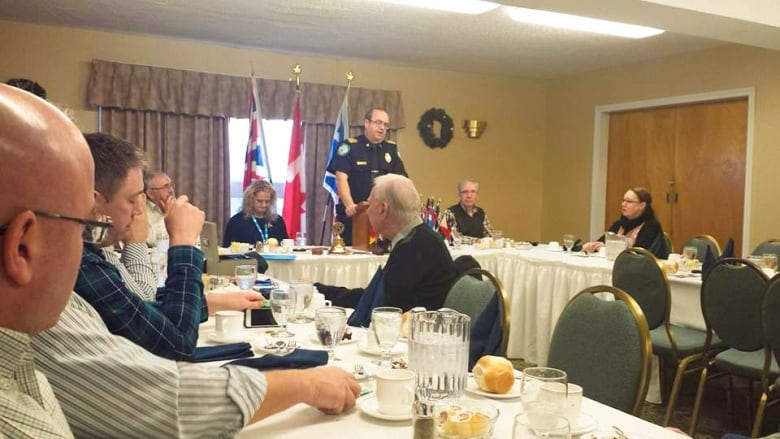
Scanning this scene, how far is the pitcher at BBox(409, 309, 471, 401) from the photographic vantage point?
132cm

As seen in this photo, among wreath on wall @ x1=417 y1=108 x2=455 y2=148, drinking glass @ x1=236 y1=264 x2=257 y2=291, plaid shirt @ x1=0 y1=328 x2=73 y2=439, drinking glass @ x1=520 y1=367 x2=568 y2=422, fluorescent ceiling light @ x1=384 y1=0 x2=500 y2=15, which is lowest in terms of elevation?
drinking glass @ x1=520 y1=367 x2=568 y2=422

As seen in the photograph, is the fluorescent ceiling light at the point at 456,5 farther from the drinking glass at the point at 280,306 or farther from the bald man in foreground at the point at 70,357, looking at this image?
the bald man in foreground at the point at 70,357

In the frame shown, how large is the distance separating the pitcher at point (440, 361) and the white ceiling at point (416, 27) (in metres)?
2.80

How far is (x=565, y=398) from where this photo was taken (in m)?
1.22

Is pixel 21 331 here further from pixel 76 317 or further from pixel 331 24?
pixel 331 24

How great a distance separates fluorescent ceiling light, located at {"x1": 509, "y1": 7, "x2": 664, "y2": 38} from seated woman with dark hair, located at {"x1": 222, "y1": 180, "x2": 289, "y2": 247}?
229 centimetres

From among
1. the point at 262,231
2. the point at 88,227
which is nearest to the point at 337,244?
the point at 262,231

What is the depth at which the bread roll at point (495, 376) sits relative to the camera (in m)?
1.38

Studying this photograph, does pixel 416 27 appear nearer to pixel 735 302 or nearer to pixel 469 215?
pixel 469 215

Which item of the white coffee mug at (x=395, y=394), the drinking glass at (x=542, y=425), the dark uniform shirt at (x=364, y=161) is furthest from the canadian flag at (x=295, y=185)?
the drinking glass at (x=542, y=425)

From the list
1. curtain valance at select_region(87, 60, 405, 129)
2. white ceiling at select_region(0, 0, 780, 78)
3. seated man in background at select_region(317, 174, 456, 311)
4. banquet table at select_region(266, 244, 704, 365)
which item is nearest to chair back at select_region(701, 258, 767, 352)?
banquet table at select_region(266, 244, 704, 365)

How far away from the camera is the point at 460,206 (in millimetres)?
5973

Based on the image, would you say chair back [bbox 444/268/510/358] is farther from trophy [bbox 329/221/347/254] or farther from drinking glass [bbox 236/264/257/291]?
trophy [bbox 329/221/347/254]

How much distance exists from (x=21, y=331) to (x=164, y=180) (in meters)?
3.56
